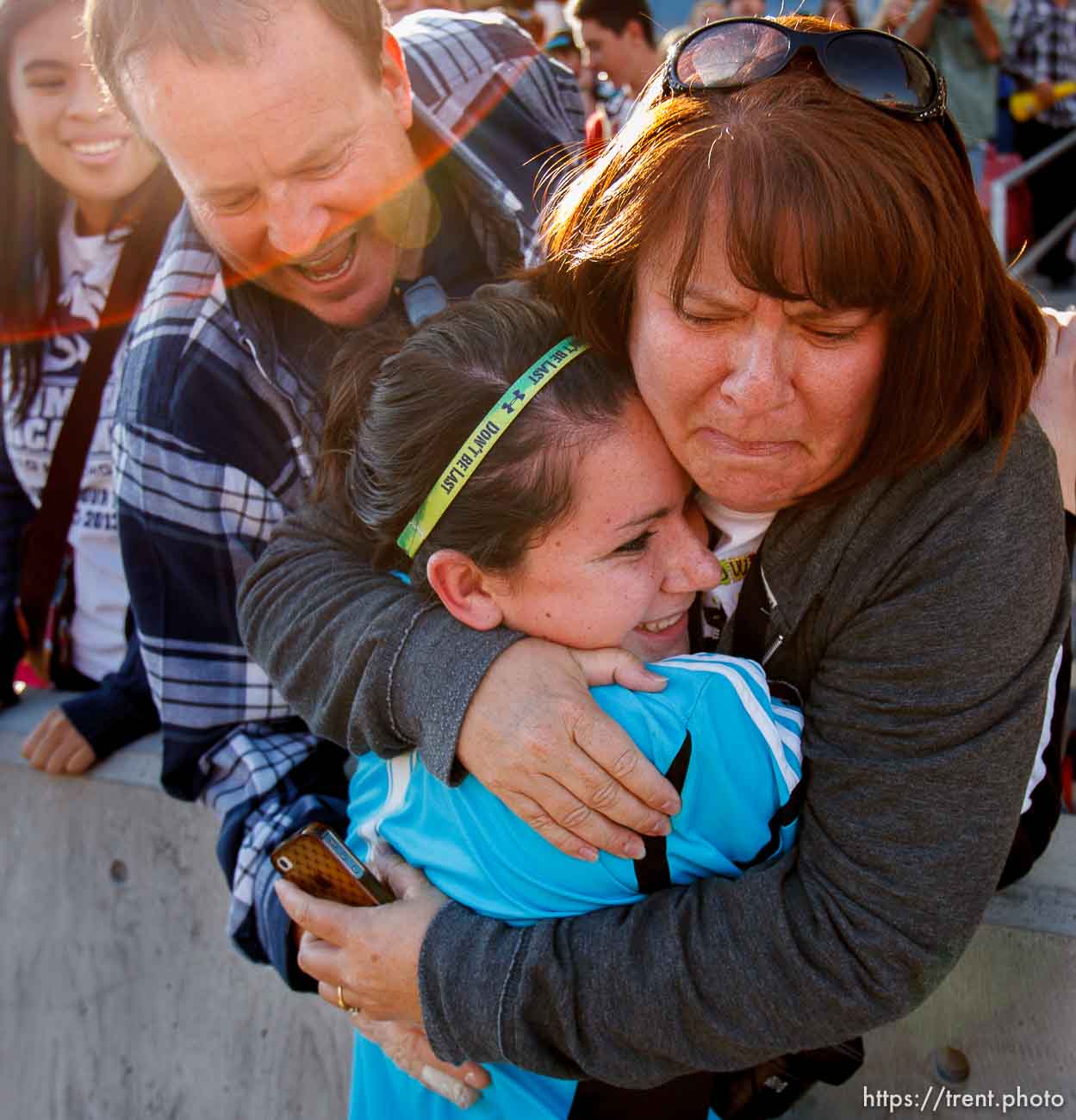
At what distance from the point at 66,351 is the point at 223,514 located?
1306mm

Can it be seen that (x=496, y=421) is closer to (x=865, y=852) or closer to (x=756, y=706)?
(x=756, y=706)

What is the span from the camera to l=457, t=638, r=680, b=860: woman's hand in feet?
4.85

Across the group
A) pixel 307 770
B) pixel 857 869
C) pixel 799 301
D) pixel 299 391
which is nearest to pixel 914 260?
pixel 799 301

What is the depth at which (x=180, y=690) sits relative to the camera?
2.28 meters

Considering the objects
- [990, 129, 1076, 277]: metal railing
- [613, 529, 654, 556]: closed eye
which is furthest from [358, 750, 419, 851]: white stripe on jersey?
[990, 129, 1076, 277]: metal railing

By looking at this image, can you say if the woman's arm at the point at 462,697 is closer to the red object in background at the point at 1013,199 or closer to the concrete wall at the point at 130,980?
the concrete wall at the point at 130,980

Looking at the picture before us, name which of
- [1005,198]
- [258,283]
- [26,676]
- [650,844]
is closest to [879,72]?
[650,844]

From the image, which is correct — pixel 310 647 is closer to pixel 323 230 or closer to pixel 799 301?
pixel 323 230

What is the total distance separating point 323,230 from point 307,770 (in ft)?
3.45

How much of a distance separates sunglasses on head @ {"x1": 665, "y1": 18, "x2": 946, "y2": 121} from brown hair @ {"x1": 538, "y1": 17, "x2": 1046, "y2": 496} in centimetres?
2

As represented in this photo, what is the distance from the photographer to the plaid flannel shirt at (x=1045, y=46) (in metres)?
6.72

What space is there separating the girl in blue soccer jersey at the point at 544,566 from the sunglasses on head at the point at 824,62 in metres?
0.42

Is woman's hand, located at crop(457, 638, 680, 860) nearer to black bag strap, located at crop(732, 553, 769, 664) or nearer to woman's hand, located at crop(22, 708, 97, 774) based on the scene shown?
black bag strap, located at crop(732, 553, 769, 664)

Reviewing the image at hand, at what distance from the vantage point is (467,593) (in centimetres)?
173
